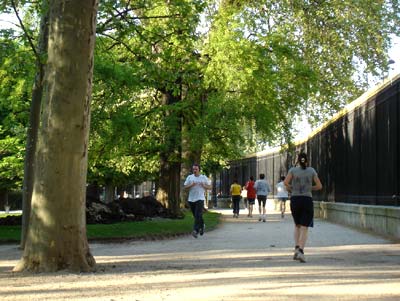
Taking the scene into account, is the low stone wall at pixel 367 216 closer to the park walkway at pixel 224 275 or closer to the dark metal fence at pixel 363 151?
the dark metal fence at pixel 363 151

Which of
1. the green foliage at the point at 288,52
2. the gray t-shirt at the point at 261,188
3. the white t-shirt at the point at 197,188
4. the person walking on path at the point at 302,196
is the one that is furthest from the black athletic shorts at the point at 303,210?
the gray t-shirt at the point at 261,188

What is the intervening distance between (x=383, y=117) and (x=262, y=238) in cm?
454

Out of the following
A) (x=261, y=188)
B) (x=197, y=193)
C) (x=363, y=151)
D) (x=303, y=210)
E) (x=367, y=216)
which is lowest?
(x=367, y=216)

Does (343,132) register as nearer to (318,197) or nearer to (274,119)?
(274,119)

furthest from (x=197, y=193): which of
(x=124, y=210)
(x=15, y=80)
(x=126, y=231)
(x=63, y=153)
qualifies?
(x=63, y=153)

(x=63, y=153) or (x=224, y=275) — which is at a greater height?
(x=63, y=153)

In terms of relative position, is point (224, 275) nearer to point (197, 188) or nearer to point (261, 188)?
point (197, 188)

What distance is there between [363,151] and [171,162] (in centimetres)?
910

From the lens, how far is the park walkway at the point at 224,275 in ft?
25.8

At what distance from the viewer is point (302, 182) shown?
474 inches

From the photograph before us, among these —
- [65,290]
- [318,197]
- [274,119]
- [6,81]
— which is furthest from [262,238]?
[318,197]

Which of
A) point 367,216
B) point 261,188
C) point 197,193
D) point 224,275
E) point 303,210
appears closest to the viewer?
point 224,275

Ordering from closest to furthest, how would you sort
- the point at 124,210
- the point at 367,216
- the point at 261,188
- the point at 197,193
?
the point at 197,193 < the point at 367,216 < the point at 124,210 < the point at 261,188

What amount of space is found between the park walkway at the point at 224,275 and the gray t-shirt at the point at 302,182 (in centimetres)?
117
